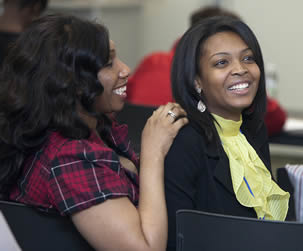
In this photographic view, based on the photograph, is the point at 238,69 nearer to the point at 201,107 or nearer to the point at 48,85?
the point at 201,107

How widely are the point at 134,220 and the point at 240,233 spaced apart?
0.29 m

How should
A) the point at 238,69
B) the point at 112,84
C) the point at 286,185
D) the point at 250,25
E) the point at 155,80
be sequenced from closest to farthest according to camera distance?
the point at 112,84 < the point at 238,69 < the point at 286,185 < the point at 155,80 < the point at 250,25

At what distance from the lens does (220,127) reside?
1.67 metres

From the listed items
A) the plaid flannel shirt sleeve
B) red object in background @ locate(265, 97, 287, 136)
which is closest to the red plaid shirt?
the plaid flannel shirt sleeve

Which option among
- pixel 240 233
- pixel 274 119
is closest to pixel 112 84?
pixel 240 233

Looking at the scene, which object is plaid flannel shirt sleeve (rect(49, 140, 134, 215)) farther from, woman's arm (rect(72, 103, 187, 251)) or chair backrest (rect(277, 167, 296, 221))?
chair backrest (rect(277, 167, 296, 221))

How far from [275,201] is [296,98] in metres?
3.05

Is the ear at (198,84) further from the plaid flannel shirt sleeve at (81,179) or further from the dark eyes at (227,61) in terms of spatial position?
the plaid flannel shirt sleeve at (81,179)

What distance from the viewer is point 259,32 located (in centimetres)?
460

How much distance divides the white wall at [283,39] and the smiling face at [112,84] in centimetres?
318

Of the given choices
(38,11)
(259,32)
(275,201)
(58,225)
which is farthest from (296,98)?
(58,225)

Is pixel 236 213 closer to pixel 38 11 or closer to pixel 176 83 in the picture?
pixel 176 83

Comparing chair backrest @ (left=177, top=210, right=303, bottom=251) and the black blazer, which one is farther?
the black blazer

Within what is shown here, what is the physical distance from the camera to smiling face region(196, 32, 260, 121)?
163cm
